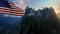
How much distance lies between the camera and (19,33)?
1962 millimetres

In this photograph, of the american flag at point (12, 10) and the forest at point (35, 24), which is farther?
the american flag at point (12, 10)

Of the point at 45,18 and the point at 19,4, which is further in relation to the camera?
the point at 19,4

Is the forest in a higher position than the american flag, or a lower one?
lower

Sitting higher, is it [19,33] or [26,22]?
[26,22]

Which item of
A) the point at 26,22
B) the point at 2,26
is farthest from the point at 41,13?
the point at 2,26

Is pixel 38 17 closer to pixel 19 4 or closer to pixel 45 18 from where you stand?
pixel 45 18

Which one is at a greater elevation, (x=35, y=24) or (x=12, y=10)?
(x=12, y=10)

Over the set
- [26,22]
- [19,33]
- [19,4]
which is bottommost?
[19,33]

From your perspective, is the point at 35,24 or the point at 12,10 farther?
the point at 12,10

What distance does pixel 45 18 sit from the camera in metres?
1.97

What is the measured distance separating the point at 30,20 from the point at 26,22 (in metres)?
0.05

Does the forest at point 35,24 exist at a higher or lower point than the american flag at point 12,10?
lower

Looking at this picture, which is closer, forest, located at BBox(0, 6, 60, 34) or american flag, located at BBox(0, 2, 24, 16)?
forest, located at BBox(0, 6, 60, 34)

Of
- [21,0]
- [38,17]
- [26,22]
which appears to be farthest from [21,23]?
[21,0]
